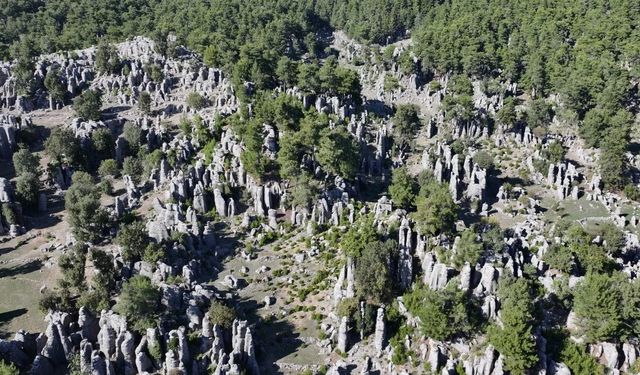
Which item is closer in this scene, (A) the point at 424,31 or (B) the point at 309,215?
(B) the point at 309,215

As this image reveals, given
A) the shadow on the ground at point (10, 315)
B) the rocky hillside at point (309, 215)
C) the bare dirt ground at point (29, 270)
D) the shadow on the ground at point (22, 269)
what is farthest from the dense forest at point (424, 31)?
the shadow on the ground at point (10, 315)

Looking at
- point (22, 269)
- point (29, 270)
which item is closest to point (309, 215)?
point (29, 270)

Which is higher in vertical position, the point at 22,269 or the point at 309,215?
the point at 309,215

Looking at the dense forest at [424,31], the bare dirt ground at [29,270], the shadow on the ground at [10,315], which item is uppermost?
the dense forest at [424,31]

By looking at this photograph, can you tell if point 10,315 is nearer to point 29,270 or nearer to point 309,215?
point 29,270

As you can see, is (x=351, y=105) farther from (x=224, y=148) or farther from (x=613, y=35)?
(x=613, y=35)

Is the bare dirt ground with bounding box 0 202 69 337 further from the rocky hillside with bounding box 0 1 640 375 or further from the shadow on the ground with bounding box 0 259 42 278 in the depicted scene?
the rocky hillside with bounding box 0 1 640 375

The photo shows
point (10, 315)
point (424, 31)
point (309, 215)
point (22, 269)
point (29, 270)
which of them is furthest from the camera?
point (424, 31)

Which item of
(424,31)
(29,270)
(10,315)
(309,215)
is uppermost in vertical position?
(424,31)

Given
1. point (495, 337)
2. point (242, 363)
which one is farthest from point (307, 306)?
point (495, 337)

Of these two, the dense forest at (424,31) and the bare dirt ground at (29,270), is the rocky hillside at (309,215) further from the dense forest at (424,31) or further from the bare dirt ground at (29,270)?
the dense forest at (424,31)

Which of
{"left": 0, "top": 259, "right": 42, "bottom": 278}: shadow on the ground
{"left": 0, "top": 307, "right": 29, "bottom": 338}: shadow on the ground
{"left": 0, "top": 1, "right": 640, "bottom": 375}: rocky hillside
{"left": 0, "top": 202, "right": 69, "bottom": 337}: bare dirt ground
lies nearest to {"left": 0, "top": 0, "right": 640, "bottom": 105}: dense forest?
{"left": 0, "top": 1, "right": 640, "bottom": 375}: rocky hillside
